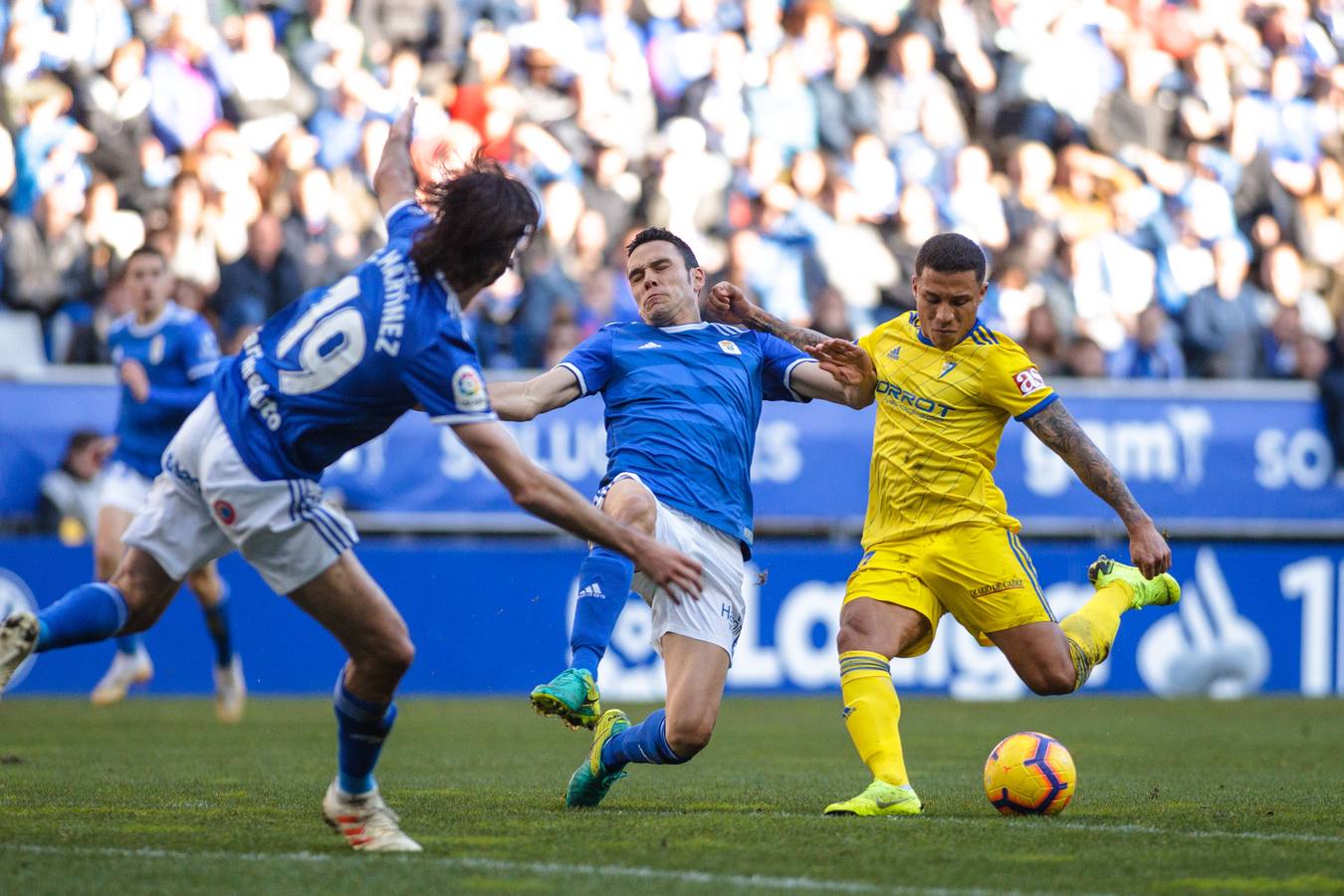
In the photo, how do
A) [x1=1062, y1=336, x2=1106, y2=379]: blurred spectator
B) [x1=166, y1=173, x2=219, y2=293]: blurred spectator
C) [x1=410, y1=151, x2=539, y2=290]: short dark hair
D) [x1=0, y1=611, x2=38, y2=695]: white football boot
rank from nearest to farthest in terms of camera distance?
[x1=410, y1=151, x2=539, y2=290]: short dark hair → [x1=0, y1=611, x2=38, y2=695]: white football boot → [x1=166, y1=173, x2=219, y2=293]: blurred spectator → [x1=1062, y1=336, x2=1106, y2=379]: blurred spectator

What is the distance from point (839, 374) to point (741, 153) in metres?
10.9

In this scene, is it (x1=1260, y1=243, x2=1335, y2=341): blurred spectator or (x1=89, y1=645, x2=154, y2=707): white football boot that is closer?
(x1=89, y1=645, x2=154, y2=707): white football boot

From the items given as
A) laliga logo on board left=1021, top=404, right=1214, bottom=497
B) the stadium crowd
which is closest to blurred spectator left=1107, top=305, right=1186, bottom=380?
the stadium crowd

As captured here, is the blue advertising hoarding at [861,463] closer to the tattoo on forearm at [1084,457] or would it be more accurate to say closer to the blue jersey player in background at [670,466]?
the blue jersey player in background at [670,466]

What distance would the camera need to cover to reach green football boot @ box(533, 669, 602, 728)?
20.7ft

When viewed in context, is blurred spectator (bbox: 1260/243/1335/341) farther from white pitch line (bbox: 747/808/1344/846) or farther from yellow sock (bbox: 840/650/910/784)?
white pitch line (bbox: 747/808/1344/846)

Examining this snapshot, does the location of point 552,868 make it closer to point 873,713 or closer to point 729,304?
point 873,713

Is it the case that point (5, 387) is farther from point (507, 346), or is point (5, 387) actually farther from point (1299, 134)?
point (1299, 134)

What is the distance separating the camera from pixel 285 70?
16609mm

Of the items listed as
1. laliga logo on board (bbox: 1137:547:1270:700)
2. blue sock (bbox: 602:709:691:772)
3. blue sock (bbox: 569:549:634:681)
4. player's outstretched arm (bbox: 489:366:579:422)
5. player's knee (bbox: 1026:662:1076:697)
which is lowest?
laliga logo on board (bbox: 1137:547:1270:700)

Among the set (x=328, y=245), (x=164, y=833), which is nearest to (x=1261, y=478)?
(x=328, y=245)

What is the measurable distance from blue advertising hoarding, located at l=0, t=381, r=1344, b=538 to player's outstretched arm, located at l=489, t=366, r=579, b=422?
23.9ft

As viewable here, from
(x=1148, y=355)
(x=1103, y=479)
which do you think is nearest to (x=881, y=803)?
(x=1103, y=479)

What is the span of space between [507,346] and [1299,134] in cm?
956
